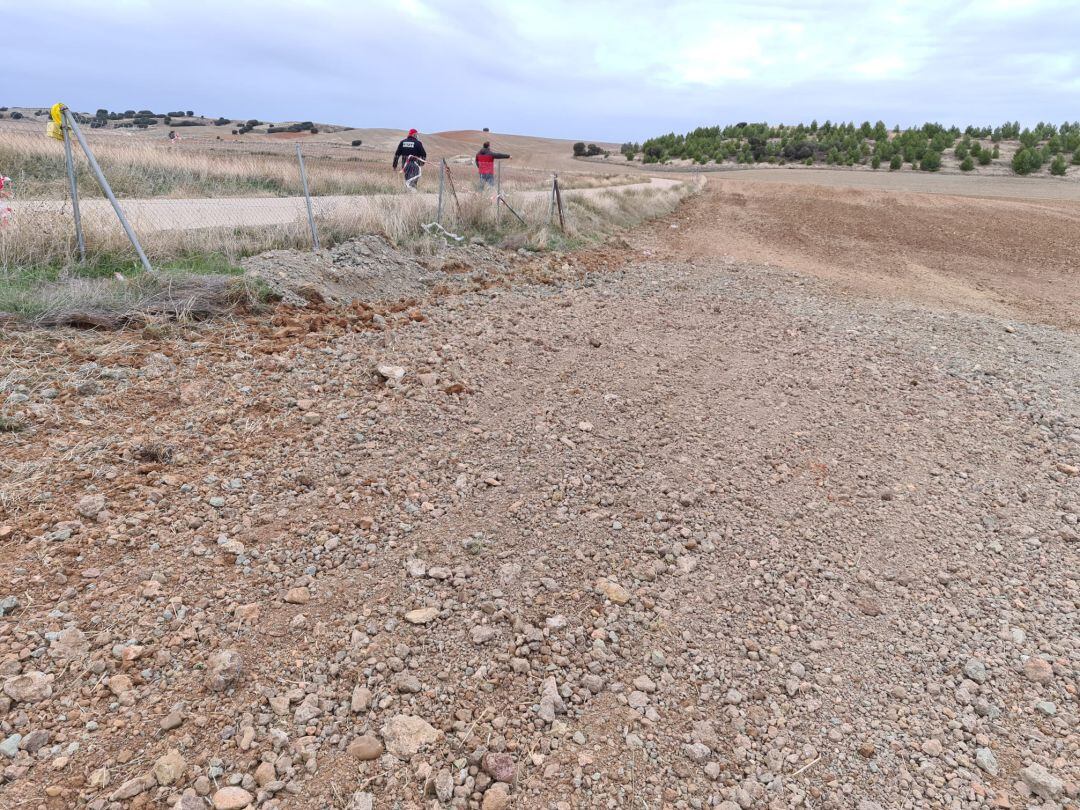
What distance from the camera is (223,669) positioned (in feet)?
7.83

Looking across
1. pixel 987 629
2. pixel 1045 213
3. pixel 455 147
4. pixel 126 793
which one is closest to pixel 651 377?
pixel 987 629

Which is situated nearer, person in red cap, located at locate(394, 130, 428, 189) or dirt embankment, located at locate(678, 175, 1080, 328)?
dirt embankment, located at locate(678, 175, 1080, 328)

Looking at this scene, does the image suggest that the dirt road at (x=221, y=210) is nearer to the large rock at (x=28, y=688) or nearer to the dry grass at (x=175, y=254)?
the dry grass at (x=175, y=254)

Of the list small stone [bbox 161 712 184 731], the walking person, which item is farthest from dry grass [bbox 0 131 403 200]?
small stone [bbox 161 712 184 731]

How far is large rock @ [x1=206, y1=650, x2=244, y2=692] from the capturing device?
2350 mm

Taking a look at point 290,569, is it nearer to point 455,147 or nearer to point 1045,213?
point 1045,213

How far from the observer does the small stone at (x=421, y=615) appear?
2736mm

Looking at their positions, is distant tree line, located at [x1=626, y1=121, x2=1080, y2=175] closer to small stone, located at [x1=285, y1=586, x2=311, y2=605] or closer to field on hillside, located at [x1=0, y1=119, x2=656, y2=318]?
field on hillside, located at [x1=0, y1=119, x2=656, y2=318]

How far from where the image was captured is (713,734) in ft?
7.62

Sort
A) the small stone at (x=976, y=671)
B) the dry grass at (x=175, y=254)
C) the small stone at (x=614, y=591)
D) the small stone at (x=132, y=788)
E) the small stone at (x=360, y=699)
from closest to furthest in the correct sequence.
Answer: the small stone at (x=132, y=788) → the small stone at (x=360, y=699) → the small stone at (x=976, y=671) → the small stone at (x=614, y=591) → the dry grass at (x=175, y=254)

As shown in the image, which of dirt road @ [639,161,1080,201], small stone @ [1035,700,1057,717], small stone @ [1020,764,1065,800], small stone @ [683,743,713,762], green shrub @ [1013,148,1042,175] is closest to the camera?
small stone @ [1020,764,1065,800]

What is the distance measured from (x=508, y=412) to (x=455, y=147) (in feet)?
167

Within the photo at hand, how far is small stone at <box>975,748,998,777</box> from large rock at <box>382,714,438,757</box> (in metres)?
1.92

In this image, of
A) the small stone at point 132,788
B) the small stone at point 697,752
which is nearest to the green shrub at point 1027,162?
the small stone at point 697,752
